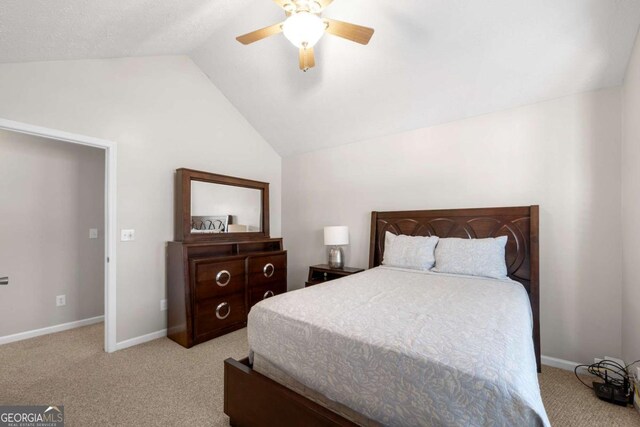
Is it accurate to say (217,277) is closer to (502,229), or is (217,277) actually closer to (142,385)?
(142,385)

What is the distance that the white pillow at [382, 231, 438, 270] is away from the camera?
264 centimetres

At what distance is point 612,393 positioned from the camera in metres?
1.87

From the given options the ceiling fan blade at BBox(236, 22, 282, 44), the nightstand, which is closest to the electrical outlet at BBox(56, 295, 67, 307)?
the nightstand

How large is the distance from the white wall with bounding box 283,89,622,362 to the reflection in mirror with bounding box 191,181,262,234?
1.65 m

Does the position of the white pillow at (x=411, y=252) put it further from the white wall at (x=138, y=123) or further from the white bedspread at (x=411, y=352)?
the white wall at (x=138, y=123)

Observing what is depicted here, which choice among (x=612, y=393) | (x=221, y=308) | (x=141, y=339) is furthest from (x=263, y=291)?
(x=612, y=393)

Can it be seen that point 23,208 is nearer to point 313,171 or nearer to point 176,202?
point 176,202

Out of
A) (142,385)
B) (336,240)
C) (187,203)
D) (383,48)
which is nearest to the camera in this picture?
(142,385)

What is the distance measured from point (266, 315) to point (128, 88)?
2649 millimetres

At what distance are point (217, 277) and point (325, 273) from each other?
1.22 m

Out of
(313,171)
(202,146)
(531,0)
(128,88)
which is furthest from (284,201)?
(531,0)

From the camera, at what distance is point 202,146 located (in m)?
3.35

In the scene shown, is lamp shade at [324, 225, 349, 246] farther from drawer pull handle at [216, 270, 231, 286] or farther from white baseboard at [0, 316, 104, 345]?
white baseboard at [0, 316, 104, 345]

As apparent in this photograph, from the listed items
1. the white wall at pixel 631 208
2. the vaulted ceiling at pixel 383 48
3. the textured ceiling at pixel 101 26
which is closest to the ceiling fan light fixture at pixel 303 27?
the vaulted ceiling at pixel 383 48
